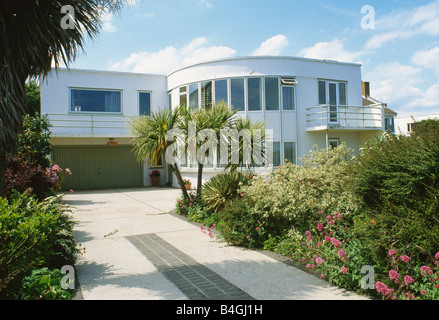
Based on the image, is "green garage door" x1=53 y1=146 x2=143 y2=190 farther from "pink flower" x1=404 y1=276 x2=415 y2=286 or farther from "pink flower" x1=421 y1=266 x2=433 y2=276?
"pink flower" x1=421 y1=266 x2=433 y2=276

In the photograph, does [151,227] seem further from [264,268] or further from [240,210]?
[264,268]

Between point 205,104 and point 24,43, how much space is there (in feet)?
39.6

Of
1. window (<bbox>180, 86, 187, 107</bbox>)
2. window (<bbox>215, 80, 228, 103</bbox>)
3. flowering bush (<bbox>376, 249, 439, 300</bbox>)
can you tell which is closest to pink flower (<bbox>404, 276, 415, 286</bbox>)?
flowering bush (<bbox>376, 249, 439, 300</bbox>)

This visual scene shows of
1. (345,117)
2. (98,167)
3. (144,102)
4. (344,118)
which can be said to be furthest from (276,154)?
(98,167)

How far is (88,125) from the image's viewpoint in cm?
1847

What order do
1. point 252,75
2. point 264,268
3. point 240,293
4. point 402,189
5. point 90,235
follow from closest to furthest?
1. point 402,189
2. point 240,293
3. point 264,268
4. point 90,235
5. point 252,75

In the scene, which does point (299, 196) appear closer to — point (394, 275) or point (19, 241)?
point (394, 275)

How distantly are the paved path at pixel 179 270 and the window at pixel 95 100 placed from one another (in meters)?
11.8

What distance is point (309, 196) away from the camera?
19.7ft

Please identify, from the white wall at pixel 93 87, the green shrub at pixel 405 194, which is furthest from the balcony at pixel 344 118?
the green shrub at pixel 405 194

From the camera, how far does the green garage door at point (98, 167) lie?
61.7ft

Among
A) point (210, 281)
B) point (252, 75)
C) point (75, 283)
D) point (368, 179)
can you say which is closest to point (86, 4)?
point (75, 283)

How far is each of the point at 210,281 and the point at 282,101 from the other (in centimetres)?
1304

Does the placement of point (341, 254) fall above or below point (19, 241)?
below
